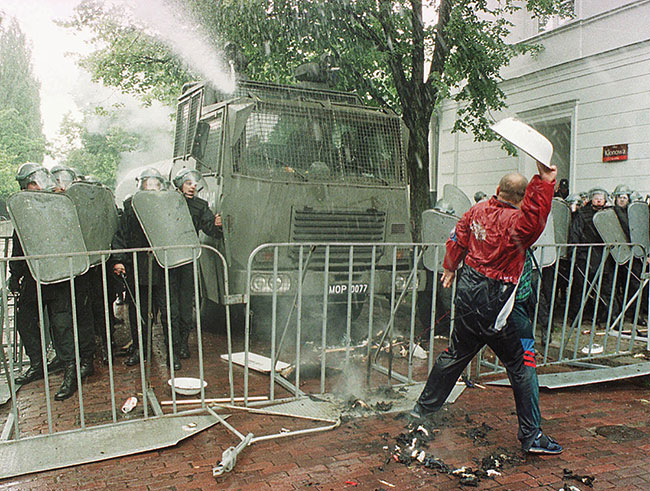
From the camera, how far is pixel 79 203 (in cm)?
586

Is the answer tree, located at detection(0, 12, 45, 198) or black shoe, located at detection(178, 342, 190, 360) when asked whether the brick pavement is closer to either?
black shoe, located at detection(178, 342, 190, 360)

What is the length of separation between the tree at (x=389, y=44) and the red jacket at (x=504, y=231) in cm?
660

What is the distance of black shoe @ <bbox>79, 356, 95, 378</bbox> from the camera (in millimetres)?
5723

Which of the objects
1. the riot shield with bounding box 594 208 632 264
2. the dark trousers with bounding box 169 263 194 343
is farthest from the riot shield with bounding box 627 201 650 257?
the dark trousers with bounding box 169 263 194 343

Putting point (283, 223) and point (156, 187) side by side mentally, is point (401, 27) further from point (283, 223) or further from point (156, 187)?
point (156, 187)

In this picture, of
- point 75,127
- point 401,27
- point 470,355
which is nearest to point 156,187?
point 470,355

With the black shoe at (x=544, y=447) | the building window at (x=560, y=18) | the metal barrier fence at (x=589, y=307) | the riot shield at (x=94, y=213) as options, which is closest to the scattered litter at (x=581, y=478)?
the black shoe at (x=544, y=447)

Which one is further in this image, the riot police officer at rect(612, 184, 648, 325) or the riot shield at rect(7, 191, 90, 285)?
the riot police officer at rect(612, 184, 648, 325)

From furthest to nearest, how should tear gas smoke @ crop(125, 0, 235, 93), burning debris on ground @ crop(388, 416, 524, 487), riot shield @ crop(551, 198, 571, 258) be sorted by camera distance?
tear gas smoke @ crop(125, 0, 235, 93), riot shield @ crop(551, 198, 571, 258), burning debris on ground @ crop(388, 416, 524, 487)

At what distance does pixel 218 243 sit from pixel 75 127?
36.0 metres

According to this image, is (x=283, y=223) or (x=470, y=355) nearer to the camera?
(x=470, y=355)

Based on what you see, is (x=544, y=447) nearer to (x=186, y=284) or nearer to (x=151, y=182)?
(x=186, y=284)

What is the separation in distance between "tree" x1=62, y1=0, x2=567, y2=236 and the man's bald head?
21.8 feet

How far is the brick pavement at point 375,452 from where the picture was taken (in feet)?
12.1
